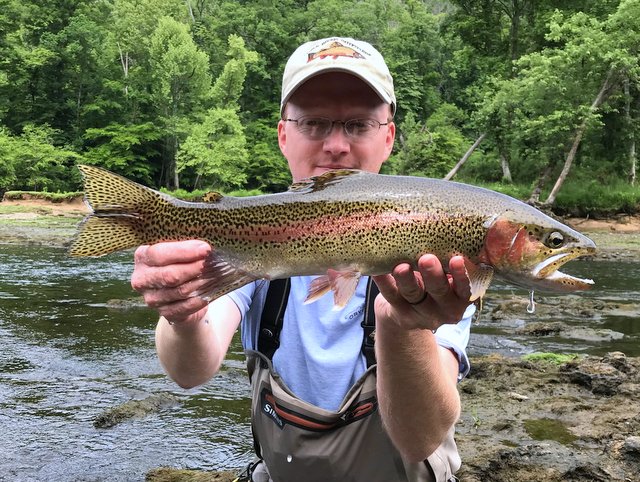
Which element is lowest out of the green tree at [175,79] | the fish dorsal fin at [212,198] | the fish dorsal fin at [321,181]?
the fish dorsal fin at [212,198]

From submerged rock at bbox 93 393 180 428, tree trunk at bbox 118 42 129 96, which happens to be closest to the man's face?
submerged rock at bbox 93 393 180 428

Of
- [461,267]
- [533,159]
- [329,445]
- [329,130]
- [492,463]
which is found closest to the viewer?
[461,267]

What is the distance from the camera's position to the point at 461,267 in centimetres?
211

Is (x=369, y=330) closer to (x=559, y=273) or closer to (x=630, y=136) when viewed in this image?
(x=559, y=273)

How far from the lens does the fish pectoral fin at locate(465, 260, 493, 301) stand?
2193 millimetres

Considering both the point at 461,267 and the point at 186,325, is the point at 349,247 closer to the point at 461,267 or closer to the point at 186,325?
the point at 461,267

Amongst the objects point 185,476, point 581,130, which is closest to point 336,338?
point 185,476

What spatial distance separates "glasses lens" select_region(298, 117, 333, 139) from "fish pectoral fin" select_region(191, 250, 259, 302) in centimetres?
100

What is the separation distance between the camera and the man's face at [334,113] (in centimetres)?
309

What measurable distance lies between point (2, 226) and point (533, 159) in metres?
28.0

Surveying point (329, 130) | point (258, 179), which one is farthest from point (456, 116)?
point (329, 130)

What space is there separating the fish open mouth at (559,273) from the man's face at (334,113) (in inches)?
45.2

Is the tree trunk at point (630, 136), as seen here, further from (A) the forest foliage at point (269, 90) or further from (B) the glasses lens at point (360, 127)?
(B) the glasses lens at point (360, 127)

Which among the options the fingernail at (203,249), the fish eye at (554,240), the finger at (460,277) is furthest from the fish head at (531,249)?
the fingernail at (203,249)
